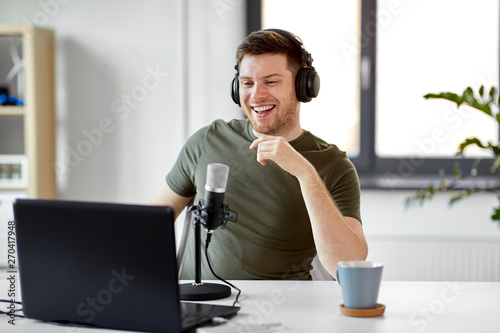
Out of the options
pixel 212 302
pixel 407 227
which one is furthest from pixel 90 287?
pixel 407 227

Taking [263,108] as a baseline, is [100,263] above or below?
below

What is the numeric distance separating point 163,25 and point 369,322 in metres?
2.44

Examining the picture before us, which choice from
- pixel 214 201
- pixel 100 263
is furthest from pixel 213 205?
pixel 100 263

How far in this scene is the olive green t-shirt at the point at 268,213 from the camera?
174 cm

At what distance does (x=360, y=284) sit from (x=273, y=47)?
851 millimetres

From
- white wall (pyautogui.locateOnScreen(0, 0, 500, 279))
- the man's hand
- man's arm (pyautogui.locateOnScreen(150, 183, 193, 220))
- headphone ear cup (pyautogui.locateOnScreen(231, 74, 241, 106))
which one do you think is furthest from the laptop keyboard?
white wall (pyautogui.locateOnScreen(0, 0, 500, 279))

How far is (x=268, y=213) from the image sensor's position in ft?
5.82

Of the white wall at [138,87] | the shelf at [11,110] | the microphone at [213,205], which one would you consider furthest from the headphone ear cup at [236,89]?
the shelf at [11,110]

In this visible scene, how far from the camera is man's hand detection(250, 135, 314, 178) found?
153cm

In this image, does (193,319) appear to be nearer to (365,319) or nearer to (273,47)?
(365,319)

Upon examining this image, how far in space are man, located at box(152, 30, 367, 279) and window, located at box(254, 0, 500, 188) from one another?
1.40 meters

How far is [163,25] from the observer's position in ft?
10.7

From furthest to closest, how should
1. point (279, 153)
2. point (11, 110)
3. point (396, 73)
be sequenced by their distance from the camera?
point (396, 73), point (11, 110), point (279, 153)

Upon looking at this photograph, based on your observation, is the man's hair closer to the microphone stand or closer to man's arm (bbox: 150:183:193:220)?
man's arm (bbox: 150:183:193:220)
